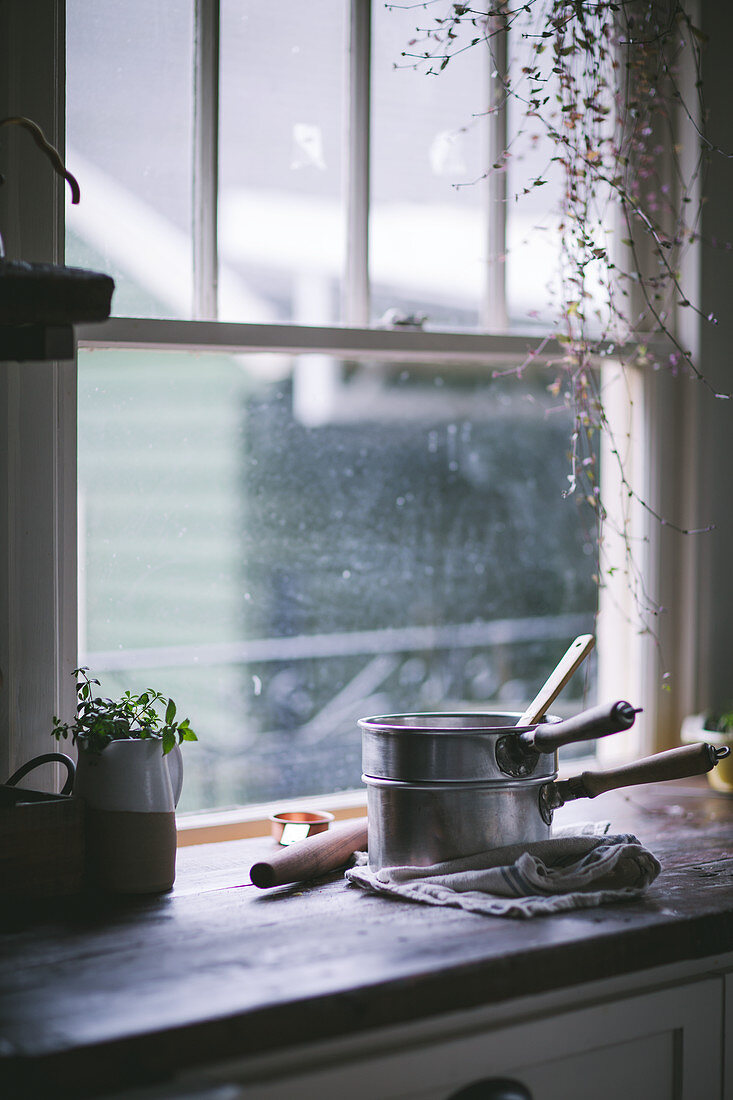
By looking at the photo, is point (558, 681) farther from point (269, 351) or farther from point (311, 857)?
point (269, 351)

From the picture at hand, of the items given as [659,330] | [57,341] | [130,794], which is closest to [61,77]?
[57,341]

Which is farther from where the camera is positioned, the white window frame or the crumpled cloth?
the white window frame

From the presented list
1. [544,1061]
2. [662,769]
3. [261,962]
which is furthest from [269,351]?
[544,1061]

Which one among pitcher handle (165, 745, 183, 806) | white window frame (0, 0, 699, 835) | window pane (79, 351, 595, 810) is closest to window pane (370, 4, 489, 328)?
window pane (79, 351, 595, 810)

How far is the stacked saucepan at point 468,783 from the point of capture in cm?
138

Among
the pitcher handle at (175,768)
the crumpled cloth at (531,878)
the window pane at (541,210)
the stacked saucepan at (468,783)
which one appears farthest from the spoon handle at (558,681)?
the window pane at (541,210)

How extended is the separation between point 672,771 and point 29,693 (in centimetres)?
86

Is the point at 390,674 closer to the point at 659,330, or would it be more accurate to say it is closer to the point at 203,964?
the point at 659,330

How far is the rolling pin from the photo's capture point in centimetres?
141

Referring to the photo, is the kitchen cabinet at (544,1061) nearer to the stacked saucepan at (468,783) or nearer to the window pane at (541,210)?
the stacked saucepan at (468,783)

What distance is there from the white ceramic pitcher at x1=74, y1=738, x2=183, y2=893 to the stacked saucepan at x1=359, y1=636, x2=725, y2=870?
271mm

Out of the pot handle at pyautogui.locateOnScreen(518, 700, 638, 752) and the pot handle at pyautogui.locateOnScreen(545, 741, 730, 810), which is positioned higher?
the pot handle at pyautogui.locateOnScreen(518, 700, 638, 752)

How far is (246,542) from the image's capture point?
1958 millimetres

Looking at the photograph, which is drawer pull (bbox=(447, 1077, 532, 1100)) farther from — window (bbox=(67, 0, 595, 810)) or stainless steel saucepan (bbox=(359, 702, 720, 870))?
window (bbox=(67, 0, 595, 810))
